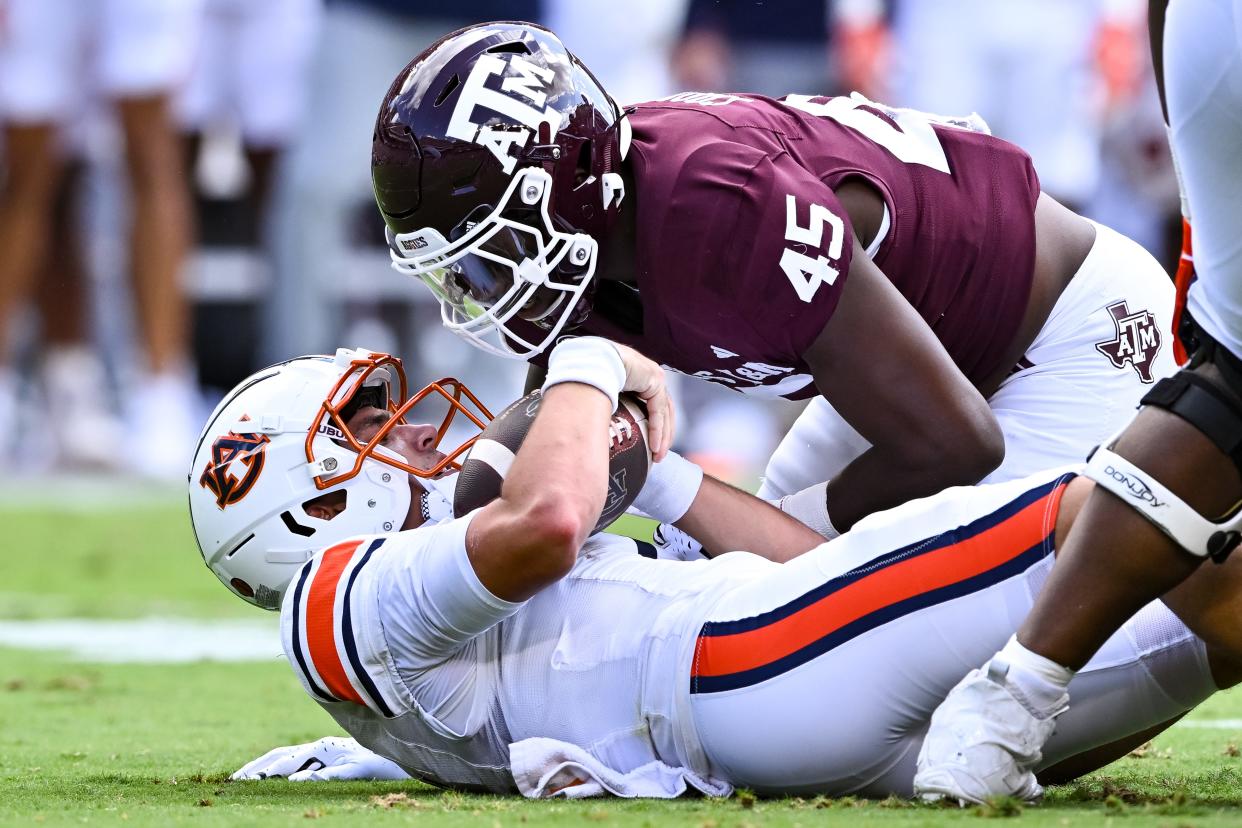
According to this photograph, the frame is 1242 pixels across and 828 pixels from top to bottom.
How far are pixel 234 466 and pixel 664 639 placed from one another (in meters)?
0.77

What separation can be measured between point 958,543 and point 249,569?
1143 mm

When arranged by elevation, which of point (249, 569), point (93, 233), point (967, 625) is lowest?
point (93, 233)

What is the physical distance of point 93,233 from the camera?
9297 millimetres

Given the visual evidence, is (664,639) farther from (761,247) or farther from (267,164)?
(267,164)

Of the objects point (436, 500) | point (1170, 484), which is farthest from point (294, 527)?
point (1170, 484)

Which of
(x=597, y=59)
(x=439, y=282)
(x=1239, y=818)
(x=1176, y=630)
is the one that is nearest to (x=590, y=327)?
(x=439, y=282)

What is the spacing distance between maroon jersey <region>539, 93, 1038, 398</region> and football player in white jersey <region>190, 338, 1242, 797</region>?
0.28m

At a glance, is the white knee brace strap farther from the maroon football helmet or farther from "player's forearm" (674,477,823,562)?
the maroon football helmet

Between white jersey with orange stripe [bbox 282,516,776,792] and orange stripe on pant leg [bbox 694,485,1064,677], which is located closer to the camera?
orange stripe on pant leg [bbox 694,485,1064,677]

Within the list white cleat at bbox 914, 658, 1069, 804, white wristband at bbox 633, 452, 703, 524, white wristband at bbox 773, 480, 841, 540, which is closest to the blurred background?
white wristband at bbox 773, 480, 841, 540

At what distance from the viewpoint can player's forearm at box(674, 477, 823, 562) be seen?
3.00 meters

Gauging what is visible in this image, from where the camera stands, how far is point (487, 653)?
2.64m

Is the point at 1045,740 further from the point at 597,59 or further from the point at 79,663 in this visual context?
the point at 597,59

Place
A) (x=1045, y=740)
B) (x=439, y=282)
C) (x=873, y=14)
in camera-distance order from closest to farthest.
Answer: (x=1045, y=740) → (x=439, y=282) → (x=873, y=14)
